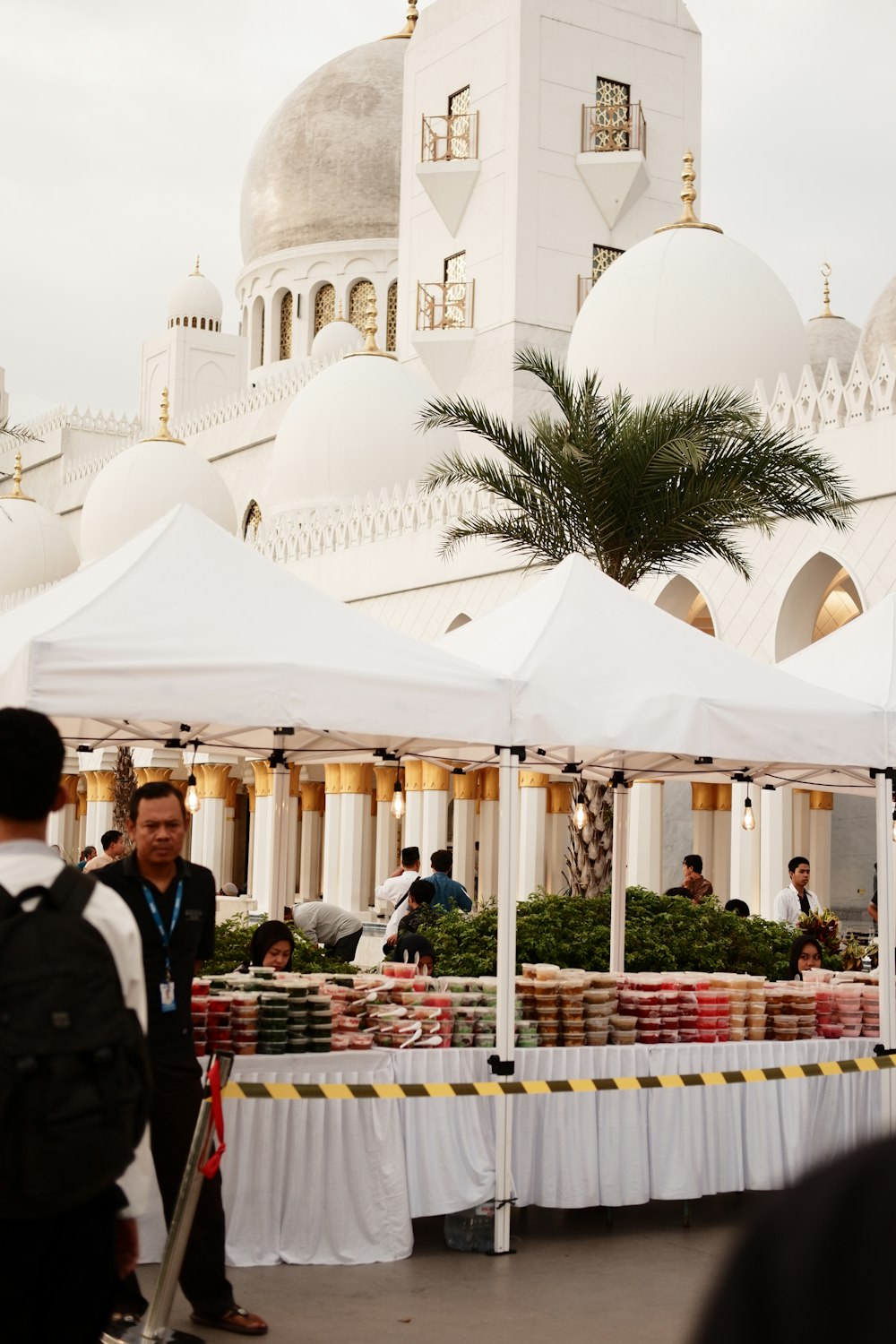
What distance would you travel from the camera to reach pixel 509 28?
28172 millimetres

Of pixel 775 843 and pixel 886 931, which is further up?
pixel 775 843

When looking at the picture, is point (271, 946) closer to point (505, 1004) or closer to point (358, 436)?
point (505, 1004)

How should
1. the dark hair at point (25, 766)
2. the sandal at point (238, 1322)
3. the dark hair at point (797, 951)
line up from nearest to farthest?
the dark hair at point (25, 766) < the sandal at point (238, 1322) < the dark hair at point (797, 951)

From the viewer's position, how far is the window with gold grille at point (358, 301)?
41531 millimetres

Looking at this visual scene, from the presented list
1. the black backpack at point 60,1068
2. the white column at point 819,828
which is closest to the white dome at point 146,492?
the white column at point 819,828

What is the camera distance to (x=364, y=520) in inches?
1083

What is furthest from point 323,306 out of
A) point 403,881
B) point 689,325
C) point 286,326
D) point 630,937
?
point 630,937

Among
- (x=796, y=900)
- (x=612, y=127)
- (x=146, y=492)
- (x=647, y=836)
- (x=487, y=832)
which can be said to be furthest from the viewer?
(x=146, y=492)

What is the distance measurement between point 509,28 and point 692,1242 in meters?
25.2

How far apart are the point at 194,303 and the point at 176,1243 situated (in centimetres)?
4421

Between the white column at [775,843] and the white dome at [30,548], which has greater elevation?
the white dome at [30,548]

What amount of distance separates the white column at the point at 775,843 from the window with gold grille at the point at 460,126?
14850mm

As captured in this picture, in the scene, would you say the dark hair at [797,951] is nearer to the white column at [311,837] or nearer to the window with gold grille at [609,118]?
the window with gold grille at [609,118]

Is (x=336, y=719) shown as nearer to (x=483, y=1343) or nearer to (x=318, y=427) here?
(x=483, y=1343)
